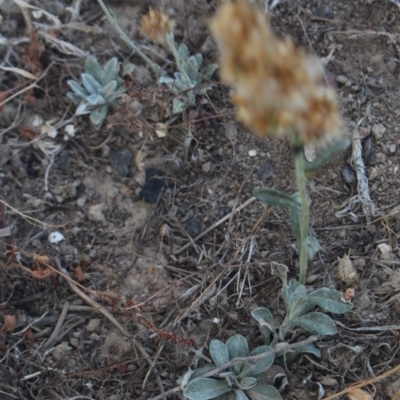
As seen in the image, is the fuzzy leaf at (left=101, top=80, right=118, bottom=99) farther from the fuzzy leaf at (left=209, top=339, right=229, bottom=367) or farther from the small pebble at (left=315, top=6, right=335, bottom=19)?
the fuzzy leaf at (left=209, top=339, right=229, bottom=367)

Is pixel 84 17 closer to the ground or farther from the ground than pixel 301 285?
farther from the ground

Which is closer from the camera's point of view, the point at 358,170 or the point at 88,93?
the point at 358,170

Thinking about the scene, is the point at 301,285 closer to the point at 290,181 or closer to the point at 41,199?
the point at 290,181

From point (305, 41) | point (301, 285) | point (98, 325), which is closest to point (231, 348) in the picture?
point (301, 285)

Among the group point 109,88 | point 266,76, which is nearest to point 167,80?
point 109,88

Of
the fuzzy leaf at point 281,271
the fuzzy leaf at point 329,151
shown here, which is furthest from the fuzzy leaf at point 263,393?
the fuzzy leaf at point 329,151

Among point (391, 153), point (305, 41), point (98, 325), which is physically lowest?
point (98, 325)

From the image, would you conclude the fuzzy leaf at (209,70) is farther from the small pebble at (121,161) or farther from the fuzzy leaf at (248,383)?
the fuzzy leaf at (248,383)
